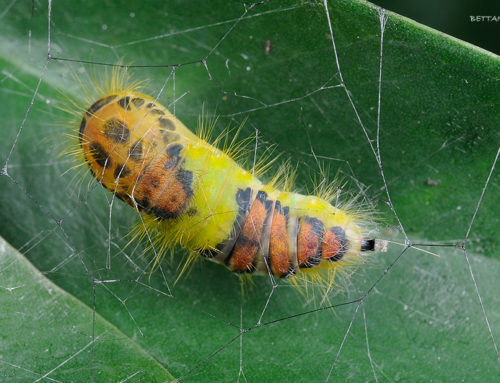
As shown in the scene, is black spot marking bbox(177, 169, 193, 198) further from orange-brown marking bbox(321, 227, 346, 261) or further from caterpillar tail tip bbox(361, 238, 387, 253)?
caterpillar tail tip bbox(361, 238, 387, 253)

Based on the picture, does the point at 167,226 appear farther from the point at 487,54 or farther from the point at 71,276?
the point at 487,54

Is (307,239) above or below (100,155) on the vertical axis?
below

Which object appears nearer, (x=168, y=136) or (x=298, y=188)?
(x=168, y=136)

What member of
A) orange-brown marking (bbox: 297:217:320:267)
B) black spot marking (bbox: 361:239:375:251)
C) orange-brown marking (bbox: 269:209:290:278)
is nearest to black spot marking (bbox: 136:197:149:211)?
orange-brown marking (bbox: 269:209:290:278)

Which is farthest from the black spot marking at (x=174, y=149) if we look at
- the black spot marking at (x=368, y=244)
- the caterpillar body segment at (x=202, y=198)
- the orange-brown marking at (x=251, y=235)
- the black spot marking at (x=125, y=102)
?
the black spot marking at (x=368, y=244)

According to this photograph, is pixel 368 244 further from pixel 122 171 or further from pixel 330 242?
pixel 122 171

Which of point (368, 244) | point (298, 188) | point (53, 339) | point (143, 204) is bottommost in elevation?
point (53, 339)

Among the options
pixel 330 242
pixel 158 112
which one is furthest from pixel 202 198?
pixel 330 242
